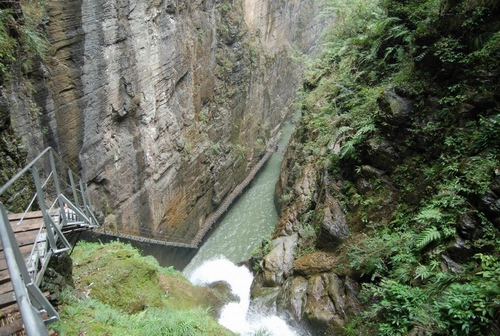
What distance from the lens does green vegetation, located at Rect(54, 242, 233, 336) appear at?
14.8 ft

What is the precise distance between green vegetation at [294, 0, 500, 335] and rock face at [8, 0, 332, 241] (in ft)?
25.0

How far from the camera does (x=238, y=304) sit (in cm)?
994

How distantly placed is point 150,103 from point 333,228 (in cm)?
867

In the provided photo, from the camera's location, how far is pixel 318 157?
12539 mm

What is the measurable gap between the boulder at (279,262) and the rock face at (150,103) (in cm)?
577

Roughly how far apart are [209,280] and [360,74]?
1031 cm

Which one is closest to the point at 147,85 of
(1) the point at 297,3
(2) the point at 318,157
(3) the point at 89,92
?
(3) the point at 89,92

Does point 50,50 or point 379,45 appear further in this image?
point 379,45

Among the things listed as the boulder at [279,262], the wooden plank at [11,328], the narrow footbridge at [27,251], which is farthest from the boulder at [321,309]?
the wooden plank at [11,328]

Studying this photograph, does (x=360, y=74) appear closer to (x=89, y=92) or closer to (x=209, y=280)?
(x=89, y=92)

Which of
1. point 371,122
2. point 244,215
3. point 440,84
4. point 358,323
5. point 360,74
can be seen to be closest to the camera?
point 358,323

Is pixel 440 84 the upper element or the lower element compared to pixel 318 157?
upper

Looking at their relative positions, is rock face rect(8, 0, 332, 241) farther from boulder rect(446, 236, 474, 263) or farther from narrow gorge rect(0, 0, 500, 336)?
boulder rect(446, 236, 474, 263)

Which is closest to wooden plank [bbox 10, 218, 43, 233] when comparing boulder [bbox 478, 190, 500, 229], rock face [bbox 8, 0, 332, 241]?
rock face [bbox 8, 0, 332, 241]
